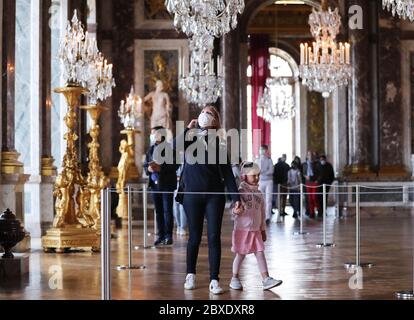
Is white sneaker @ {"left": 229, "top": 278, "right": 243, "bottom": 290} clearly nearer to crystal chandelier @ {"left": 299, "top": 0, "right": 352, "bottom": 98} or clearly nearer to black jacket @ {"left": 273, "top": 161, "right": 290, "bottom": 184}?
crystal chandelier @ {"left": 299, "top": 0, "right": 352, "bottom": 98}

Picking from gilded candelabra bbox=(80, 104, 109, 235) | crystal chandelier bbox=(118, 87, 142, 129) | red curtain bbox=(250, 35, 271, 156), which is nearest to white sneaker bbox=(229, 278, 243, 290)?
gilded candelabra bbox=(80, 104, 109, 235)

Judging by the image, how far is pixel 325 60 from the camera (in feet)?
52.4

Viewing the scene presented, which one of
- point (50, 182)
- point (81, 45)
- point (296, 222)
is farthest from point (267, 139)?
point (81, 45)

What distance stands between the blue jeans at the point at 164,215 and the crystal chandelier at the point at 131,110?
6.22 metres

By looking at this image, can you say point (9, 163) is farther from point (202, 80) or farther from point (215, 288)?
point (202, 80)

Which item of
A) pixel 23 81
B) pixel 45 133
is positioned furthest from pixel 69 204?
pixel 23 81

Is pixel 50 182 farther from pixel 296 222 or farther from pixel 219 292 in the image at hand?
pixel 219 292

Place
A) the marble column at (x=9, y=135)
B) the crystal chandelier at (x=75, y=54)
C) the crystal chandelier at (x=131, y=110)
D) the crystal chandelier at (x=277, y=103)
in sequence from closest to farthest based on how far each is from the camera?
the crystal chandelier at (x=75, y=54)
the marble column at (x=9, y=135)
the crystal chandelier at (x=131, y=110)
the crystal chandelier at (x=277, y=103)

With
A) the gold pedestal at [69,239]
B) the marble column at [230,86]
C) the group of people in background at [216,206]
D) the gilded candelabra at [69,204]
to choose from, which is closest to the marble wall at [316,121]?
the marble column at [230,86]

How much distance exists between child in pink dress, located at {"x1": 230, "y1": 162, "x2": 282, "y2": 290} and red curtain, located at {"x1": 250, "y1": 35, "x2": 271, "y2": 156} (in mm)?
23825

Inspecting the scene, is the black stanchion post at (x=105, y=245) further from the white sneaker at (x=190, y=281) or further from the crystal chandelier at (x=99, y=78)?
the crystal chandelier at (x=99, y=78)

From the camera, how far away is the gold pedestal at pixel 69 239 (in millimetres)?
10844

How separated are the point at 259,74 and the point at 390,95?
11.7 m

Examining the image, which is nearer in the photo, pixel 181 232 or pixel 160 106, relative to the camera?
pixel 181 232
